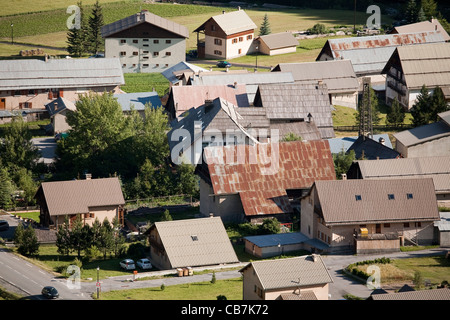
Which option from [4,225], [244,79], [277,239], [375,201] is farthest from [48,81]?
[375,201]

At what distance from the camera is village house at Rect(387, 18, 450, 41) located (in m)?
138

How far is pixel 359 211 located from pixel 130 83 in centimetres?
5576

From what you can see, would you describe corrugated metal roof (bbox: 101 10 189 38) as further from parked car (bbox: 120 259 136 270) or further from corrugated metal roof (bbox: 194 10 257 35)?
parked car (bbox: 120 259 136 270)

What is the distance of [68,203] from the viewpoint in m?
80.4

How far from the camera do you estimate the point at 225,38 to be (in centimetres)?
13750

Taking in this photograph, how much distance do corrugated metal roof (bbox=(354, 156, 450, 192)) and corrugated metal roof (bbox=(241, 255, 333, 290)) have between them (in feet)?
72.6

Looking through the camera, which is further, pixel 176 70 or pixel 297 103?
pixel 176 70

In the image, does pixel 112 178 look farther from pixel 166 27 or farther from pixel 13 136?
pixel 166 27

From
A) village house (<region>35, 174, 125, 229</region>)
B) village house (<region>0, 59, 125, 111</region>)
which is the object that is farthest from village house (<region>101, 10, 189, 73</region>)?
village house (<region>35, 174, 125, 229</region>)

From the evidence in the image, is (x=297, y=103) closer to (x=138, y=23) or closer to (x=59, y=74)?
(x=59, y=74)

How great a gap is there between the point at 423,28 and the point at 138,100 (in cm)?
5035

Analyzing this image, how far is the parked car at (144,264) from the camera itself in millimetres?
71938
